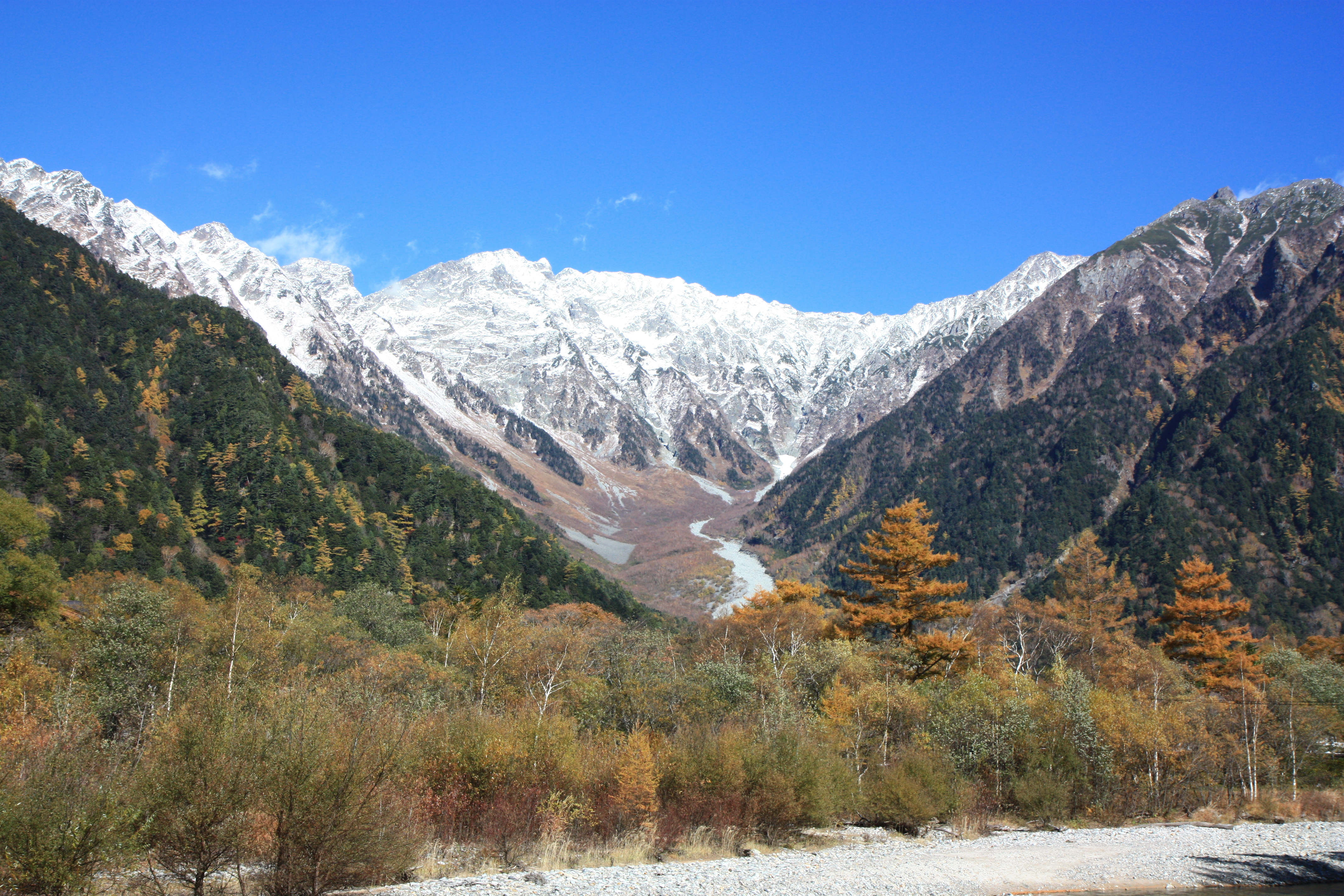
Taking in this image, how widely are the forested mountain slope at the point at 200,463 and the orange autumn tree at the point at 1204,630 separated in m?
91.0

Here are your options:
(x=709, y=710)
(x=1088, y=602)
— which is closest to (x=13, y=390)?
(x=709, y=710)

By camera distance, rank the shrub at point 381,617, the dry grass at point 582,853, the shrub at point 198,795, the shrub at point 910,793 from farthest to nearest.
Answer: the shrub at point 381,617 < the shrub at point 910,793 < the dry grass at point 582,853 < the shrub at point 198,795

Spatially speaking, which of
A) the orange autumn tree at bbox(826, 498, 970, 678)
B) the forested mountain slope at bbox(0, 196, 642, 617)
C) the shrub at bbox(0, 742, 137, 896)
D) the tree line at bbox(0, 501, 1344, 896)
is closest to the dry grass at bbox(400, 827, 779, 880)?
the tree line at bbox(0, 501, 1344, 896)

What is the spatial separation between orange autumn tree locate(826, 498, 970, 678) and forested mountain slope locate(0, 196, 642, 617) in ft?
280

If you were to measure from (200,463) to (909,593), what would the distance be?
120712mm

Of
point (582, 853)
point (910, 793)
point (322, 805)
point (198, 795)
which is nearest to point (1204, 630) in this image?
point (910, 793)

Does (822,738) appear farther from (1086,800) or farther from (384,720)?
(384,720)

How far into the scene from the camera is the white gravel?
25.5 meters

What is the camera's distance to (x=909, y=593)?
5362cm

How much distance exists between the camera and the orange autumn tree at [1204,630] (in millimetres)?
60844

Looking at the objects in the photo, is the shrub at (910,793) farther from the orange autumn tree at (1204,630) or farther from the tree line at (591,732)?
the orange autumn tree at (1204,630)

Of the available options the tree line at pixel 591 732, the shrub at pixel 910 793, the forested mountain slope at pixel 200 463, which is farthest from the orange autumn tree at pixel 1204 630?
the forested mountain slope at pixel 200 463

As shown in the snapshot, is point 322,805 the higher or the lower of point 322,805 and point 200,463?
the lower

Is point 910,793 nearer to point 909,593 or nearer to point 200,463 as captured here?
point 909,593
